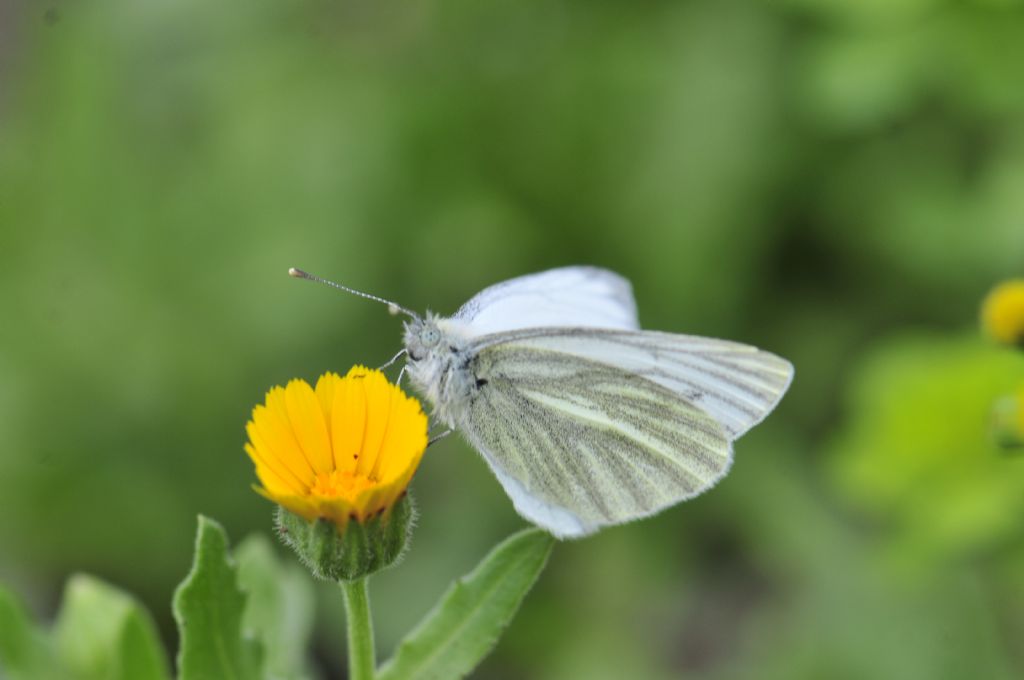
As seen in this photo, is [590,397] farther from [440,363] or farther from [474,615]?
[474,615]

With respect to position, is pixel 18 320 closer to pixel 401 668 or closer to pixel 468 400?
pixel 468 400

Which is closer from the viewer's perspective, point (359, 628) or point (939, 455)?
point (359, 628)

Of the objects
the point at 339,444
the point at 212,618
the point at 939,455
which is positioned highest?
the point at 339,444

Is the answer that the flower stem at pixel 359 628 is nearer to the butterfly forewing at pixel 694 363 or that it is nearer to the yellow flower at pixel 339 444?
the yellow flower at pixel 339 444

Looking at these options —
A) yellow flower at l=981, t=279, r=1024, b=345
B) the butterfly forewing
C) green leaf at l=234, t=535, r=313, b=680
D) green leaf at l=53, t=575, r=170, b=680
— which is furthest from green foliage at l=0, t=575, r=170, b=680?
yellow flower at l=981, t=279, r=1024, b=345

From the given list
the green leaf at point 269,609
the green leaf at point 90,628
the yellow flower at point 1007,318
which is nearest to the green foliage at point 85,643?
the green leaf at point 90,628

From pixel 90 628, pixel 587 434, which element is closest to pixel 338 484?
pixel 587 434
